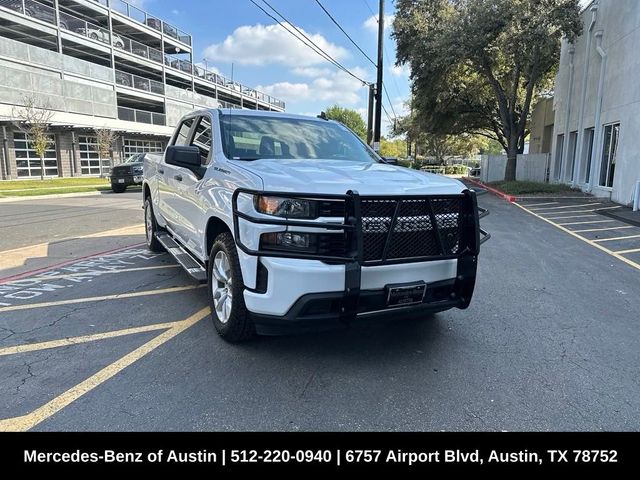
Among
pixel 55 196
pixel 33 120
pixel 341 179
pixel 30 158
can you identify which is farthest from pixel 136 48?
pixel 341 179

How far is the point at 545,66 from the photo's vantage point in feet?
78.4

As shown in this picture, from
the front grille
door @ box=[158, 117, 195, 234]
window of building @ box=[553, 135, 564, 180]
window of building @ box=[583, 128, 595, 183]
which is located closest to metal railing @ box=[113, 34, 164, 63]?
window of building @ box=[553, 135, 564, 180]

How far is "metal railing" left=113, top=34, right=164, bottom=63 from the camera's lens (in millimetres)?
36875

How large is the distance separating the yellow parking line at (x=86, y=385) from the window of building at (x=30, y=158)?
91.5ft

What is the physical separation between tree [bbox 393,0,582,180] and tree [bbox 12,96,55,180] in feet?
64.8

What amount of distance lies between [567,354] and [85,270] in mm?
A: 5924

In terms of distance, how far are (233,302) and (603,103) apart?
60.4ft

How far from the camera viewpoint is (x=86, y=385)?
10.8 ft

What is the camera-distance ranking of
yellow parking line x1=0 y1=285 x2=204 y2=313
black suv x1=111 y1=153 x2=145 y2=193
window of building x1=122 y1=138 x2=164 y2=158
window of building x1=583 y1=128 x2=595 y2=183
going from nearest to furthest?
yellow parking line x1=0 y1=285 x2=204 y2=313
window of building x1=583 y1=128 x2=595 y2=183
black suv x1=111 y1=153 x2=145 y2=193
window of building x1=122 y1=138 x2=164 y2=158

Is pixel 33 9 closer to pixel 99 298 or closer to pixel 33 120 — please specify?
pixel 33 120

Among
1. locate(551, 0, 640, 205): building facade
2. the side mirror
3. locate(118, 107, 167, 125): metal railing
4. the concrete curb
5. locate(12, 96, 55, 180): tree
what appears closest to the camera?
the side mirror

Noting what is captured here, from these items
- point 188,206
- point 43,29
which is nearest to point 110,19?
point 43,29

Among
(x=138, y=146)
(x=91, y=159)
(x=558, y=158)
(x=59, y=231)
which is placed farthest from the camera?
(x=138, y=146)

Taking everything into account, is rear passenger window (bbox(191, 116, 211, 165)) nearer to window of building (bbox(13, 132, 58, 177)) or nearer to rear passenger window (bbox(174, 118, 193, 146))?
rear passenger window (bbox(174, 118, 193, 146))
